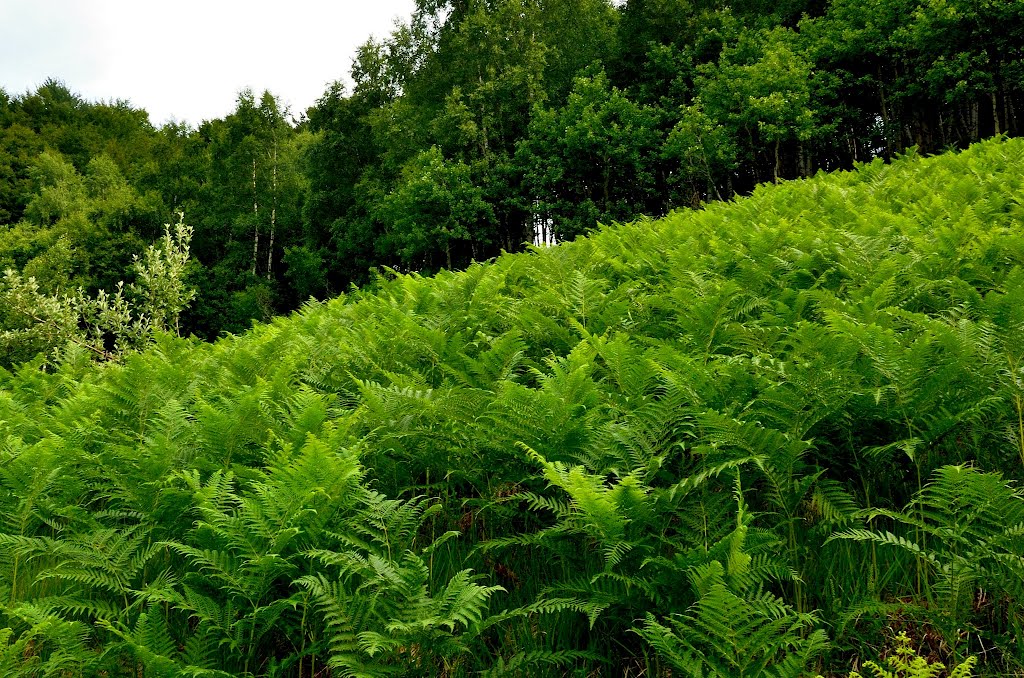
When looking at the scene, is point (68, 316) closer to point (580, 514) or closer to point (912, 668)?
point (580, 514)

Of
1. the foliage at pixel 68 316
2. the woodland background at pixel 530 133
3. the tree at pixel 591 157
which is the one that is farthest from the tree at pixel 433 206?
the foliage at pixel 68 316

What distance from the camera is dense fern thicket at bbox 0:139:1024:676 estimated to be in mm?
2229

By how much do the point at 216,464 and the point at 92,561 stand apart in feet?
2.10

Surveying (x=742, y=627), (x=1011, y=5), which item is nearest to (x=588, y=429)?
(x=742, y=627)

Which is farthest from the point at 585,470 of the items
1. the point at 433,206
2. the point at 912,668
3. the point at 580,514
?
the point at 433,206

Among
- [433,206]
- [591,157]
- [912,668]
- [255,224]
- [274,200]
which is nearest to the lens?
[912,668]

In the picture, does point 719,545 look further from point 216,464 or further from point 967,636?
point 216,464

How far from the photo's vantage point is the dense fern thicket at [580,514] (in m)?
2.23

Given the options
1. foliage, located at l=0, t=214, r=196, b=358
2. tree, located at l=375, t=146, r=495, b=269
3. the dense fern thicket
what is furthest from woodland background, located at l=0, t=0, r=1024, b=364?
the dense fern thicket

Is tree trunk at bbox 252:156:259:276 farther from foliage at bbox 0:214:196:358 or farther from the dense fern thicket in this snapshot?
the dense fern thicket

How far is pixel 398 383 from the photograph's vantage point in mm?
3795

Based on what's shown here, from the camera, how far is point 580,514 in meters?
2.34

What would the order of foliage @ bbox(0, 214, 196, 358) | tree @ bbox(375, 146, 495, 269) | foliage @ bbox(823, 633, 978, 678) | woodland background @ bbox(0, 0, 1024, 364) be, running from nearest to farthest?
foliage @ bbox(823, 633, 978, 678)
foliage @ bbox(0, 214, 196, 358)
woodland background @ bbox(0, 0, 1024, 364)
tree @ bbox(375, 146, 495, 269)

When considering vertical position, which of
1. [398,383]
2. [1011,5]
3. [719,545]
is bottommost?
[719,545]
